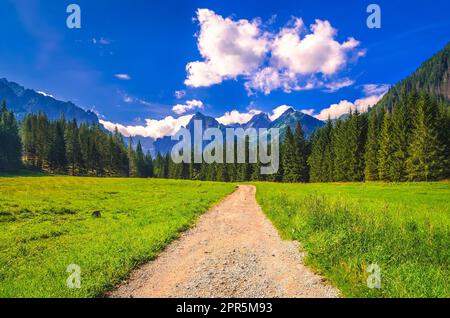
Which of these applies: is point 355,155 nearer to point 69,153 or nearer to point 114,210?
point 114,210

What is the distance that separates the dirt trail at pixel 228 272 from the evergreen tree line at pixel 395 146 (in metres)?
59.4

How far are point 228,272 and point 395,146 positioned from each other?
228 ft

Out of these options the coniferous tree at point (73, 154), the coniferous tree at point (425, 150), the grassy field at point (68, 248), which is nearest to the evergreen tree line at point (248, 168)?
the coniferous tree at point (425, 150)

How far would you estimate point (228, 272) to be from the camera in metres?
9.48

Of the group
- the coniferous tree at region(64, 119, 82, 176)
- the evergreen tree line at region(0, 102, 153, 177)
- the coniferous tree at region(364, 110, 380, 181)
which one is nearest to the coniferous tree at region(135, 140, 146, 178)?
the evergreen tree line at region(0, 102, 153, 177)

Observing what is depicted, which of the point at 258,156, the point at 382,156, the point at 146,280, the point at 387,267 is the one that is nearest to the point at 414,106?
the point at 382,156

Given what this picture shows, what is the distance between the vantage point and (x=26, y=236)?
1639 cm

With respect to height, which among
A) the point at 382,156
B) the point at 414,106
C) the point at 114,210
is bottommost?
the point at 114,210

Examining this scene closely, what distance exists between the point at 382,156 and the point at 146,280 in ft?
231

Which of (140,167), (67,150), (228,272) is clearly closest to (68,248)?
(228,272)

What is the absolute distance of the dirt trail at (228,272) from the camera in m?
7.94

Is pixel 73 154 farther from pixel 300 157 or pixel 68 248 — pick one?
pixel 68 248

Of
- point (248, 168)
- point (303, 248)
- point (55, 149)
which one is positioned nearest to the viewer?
point (303, 248)
